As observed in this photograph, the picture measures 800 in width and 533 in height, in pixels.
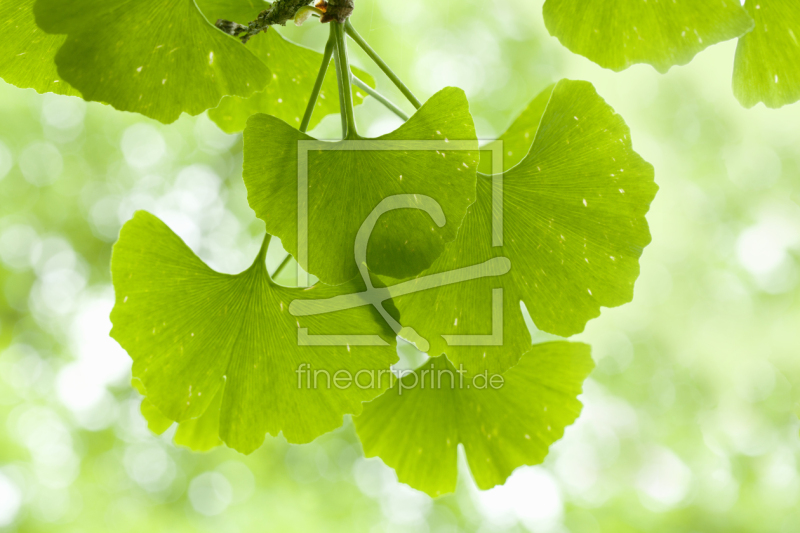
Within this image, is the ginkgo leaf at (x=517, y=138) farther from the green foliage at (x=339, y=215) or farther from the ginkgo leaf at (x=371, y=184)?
the ginkgo leaf at (x=371, y=184)

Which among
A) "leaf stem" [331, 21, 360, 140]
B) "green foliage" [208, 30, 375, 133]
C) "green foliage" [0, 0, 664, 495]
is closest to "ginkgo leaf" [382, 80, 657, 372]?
"green foliage" [0, 0, 664, 495]

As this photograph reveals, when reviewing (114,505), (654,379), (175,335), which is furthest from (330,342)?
(654,379)

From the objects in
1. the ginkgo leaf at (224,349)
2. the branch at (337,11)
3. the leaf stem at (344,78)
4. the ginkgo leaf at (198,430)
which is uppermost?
the branch at (337,11)

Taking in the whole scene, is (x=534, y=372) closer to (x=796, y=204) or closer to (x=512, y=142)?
(x=512, y=142)

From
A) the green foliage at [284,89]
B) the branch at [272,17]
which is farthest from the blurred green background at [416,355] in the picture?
the branch at [272,17]

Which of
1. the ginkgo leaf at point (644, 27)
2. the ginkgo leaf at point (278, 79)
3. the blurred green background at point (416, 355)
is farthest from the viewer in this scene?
the blurred green background at point (416, 355)

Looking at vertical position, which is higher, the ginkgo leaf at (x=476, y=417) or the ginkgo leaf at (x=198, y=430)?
the ginkgo leaf at (x=476, y=417)

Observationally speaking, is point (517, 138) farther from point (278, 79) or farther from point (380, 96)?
point (278, 79)

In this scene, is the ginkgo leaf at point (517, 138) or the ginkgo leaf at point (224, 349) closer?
the ginkgo leaf at point (224, 349)
